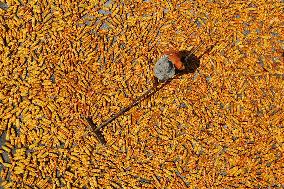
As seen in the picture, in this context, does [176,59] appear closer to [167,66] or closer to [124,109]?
[167,66]

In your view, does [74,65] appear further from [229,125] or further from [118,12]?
[229,125]

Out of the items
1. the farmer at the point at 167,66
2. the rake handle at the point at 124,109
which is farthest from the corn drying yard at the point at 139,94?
the farmer at the point at 167,66

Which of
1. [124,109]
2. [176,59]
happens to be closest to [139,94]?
[124,109]

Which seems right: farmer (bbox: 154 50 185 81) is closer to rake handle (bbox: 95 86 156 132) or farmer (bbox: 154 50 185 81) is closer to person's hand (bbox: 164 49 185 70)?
person's hand (bbox: 164 49 185 70)

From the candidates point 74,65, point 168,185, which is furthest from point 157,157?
point 74,65

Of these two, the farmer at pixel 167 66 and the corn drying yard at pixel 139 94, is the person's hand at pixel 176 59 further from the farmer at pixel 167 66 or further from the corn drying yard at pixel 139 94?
the corn drying yard at pixel 139 94

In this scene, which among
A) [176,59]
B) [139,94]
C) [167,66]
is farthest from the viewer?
[139,94]
